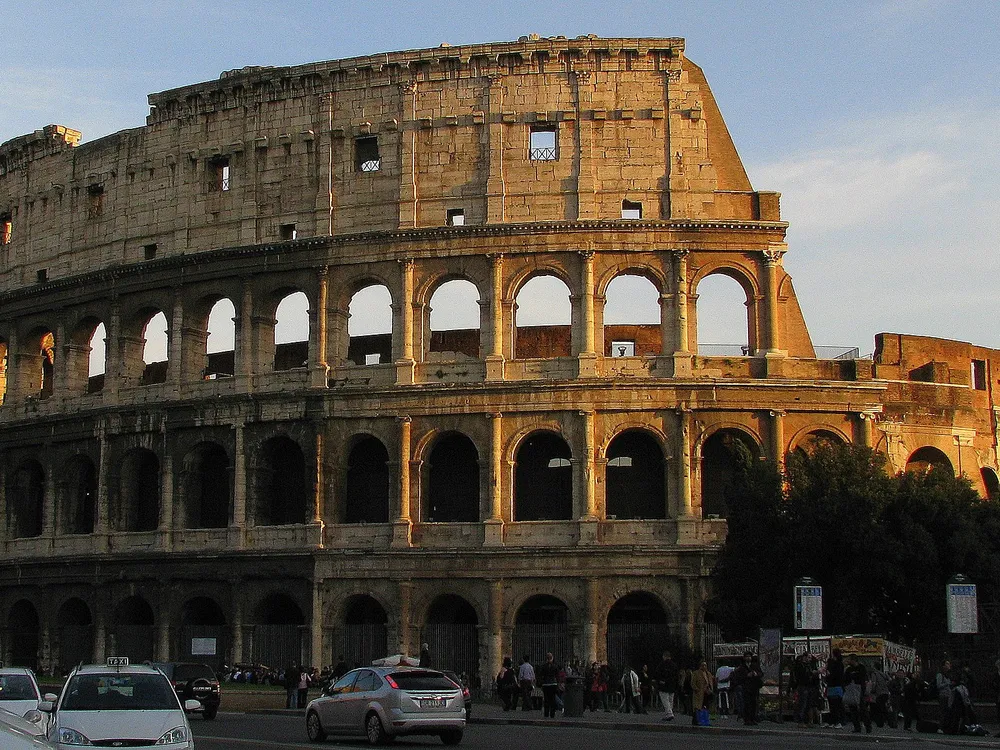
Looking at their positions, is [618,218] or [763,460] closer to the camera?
[763,460]

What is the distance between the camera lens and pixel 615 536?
124 ft

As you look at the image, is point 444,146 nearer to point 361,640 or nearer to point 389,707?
point 361,640

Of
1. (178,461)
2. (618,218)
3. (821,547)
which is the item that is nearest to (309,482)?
(178,461)

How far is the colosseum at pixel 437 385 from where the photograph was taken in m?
38.2

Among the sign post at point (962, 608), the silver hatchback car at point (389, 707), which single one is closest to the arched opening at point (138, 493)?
the silver hatchback car at point (389, 707)

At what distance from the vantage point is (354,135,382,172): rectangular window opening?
41438 mm

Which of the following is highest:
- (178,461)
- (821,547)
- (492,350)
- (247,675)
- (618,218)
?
(618,218)

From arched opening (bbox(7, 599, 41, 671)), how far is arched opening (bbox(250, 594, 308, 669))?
8.87 meters

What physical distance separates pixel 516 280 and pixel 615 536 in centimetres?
733

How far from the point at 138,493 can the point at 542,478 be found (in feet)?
41.5

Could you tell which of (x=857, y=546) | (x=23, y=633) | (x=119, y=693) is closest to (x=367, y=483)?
(x=23, y=633)

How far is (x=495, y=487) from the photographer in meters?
38.5

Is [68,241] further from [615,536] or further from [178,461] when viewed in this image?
[615,536]

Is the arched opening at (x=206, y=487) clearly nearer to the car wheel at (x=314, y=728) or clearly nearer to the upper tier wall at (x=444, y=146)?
the upper tier wall at (x=444, y=146)
